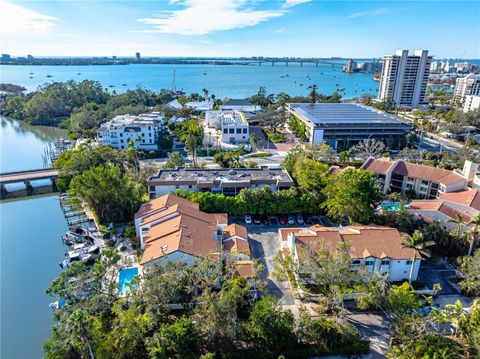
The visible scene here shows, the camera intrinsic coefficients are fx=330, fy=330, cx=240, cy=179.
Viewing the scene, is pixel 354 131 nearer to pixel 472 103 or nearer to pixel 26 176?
pixel 472 103

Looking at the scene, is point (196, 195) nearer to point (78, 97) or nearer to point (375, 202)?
point (375, 202)

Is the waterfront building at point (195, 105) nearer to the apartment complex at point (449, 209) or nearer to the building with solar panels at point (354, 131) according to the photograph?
the building with solar panels at point (354, 131)

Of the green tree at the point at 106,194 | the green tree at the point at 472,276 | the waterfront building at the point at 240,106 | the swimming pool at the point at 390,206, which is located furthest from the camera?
the waterfront building at the point at 240,106

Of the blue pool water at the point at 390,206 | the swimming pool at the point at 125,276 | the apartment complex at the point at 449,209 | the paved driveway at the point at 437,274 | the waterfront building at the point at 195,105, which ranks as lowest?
the swimming pool at the point at 125,276

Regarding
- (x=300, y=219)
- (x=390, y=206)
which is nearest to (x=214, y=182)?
(x=300, y=219)

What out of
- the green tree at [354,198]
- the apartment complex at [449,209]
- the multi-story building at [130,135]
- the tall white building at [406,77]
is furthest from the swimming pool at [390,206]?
the tall white building at [406,77]

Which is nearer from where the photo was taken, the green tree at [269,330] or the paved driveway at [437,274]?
the green tree at [269,330]

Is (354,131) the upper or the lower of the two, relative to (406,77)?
lower
